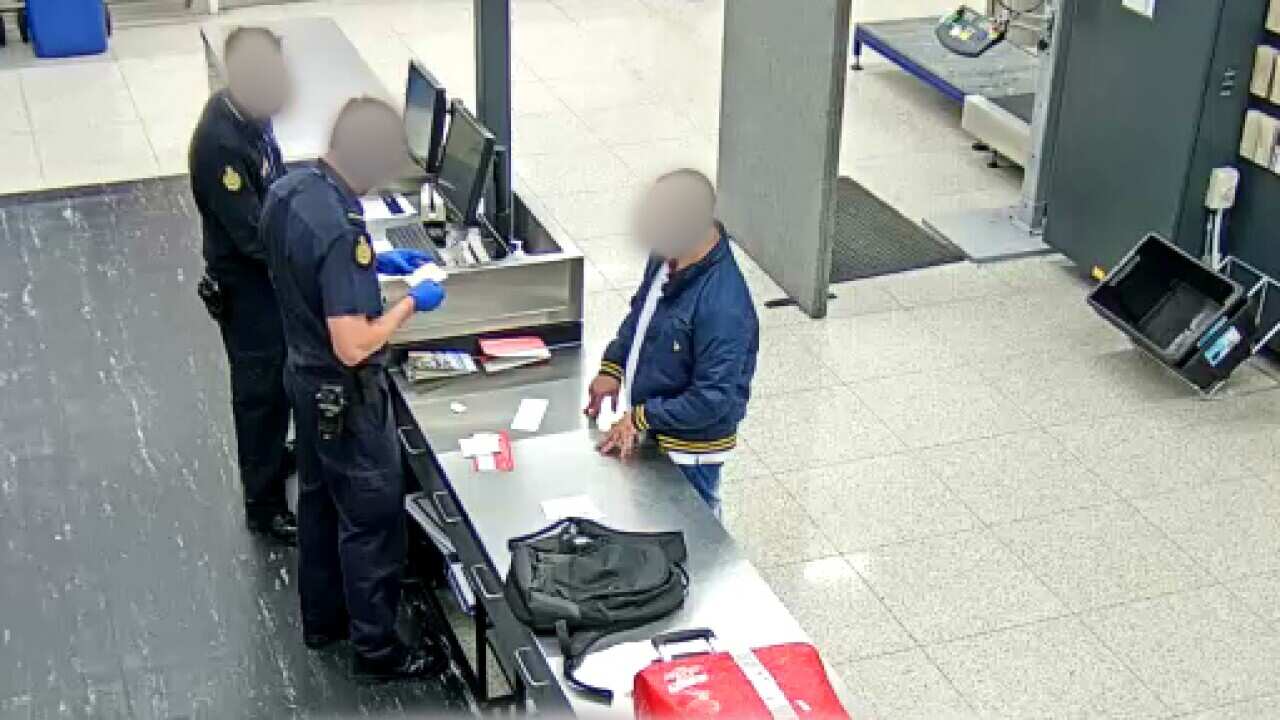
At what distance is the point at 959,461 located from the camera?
5.66m

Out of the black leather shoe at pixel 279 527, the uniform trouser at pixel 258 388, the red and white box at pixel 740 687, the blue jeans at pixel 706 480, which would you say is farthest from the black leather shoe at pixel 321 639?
the red and white box at pixel 740 687

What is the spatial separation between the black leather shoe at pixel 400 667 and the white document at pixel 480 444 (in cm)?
68

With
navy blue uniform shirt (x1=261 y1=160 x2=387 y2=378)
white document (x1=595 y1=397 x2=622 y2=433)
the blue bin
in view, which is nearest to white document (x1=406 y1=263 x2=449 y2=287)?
navy blue uniform shirt (x1=261 y1=160 x2=387 y2=378)

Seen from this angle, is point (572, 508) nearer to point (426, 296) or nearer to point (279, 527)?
point (426, 296)

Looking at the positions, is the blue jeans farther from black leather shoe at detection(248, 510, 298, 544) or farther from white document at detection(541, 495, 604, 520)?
black leather shoe at detection(248, 510, 298, 544)

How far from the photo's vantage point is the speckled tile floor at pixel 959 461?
4711mm

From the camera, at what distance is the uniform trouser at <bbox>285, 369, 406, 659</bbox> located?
4238 mm

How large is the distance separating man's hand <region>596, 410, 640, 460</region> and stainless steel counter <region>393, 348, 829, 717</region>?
0.10 ft

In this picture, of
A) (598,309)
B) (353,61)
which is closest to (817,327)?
(598,309)

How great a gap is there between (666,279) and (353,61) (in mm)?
3291

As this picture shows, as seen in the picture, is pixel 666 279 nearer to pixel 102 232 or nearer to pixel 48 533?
pixel 48 533

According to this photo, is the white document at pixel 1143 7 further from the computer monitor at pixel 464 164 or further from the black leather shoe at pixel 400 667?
the black leather shoe at pixel 400 667

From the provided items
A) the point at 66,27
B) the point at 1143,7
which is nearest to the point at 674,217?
the point at 1143,7

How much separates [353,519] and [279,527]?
932mm
